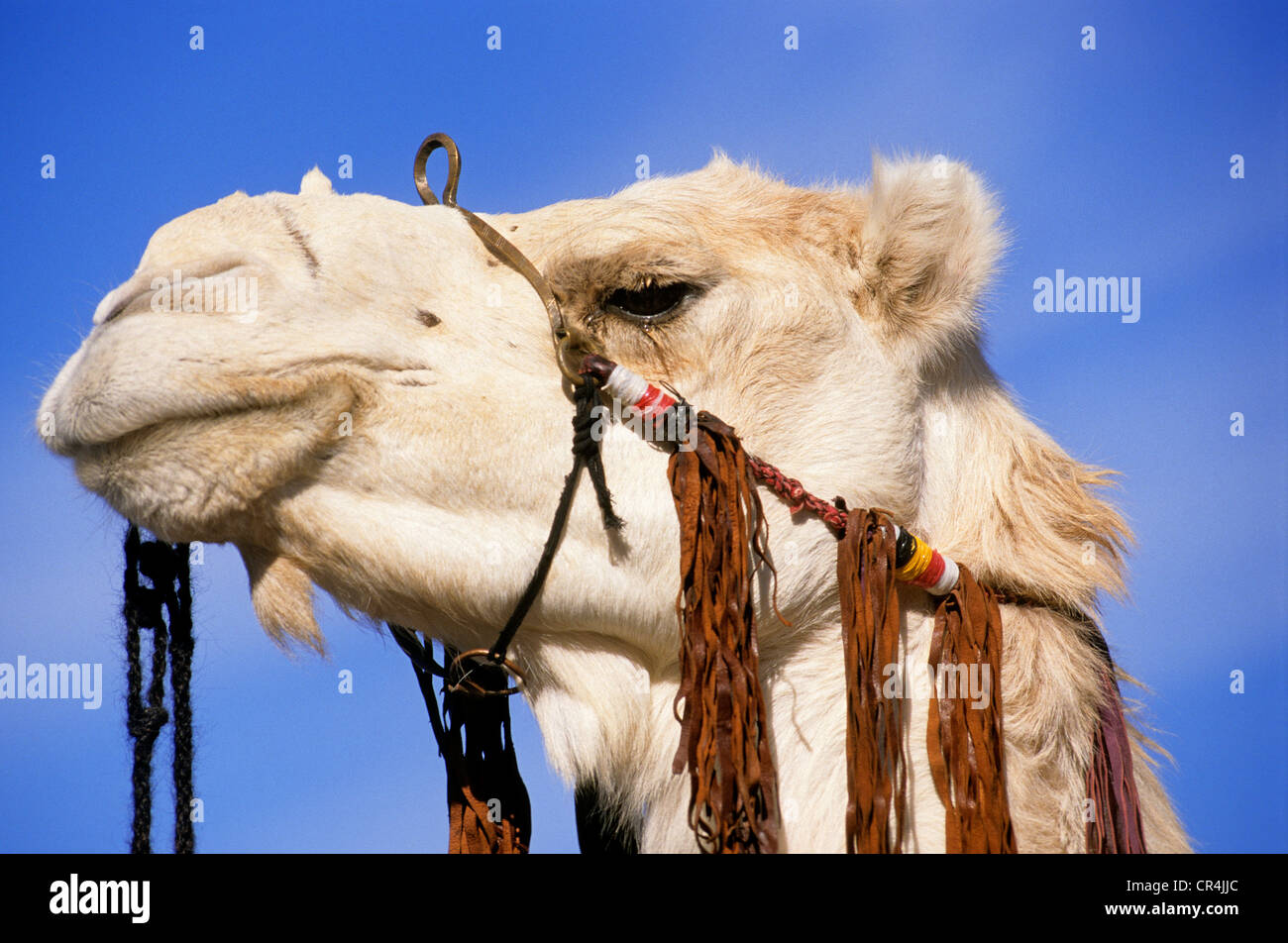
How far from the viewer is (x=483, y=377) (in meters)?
3.21

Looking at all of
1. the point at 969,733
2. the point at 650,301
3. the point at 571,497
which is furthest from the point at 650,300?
the point at 969,733

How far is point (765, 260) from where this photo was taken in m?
3.48

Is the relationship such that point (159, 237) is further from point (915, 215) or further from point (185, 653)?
point (915, 215)

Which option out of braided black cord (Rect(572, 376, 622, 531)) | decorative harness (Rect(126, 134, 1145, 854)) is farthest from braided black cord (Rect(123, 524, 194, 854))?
braided black cord (Rect(572, 376, 622, 531))

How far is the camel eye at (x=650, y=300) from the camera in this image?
3.37m

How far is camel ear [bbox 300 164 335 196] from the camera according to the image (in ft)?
12.1

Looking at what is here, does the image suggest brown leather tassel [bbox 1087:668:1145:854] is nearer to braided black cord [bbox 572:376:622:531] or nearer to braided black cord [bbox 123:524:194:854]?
braided black cord [bbox 572:376:622:531]

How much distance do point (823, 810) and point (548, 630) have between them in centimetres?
86

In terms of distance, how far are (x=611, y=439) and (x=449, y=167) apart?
1085 mm

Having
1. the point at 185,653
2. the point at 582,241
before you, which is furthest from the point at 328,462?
the point at 582,241

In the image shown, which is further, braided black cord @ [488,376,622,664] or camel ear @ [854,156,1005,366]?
camel ear @ [854,156,1005,366]

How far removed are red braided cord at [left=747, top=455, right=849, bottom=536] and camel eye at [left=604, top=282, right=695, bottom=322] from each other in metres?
0.48

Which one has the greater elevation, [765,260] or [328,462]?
[765,260]
